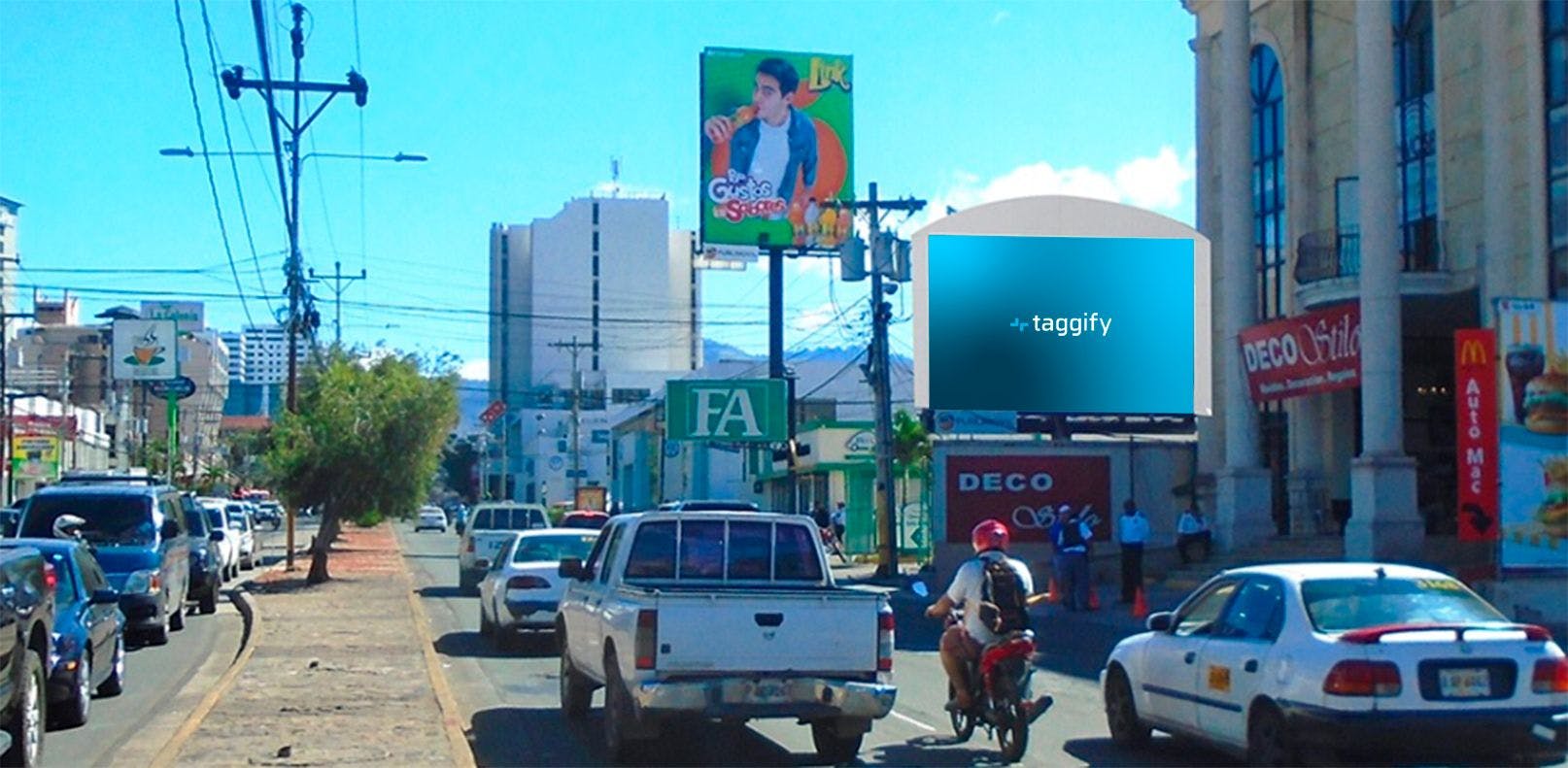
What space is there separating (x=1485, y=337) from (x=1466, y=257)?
7.63 meters

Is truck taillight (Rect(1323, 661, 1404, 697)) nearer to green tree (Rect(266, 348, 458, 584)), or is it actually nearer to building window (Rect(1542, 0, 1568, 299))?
building window (Rect(1542, 0, 1568, 299))

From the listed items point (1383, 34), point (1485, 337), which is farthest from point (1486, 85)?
point (1485, 337)

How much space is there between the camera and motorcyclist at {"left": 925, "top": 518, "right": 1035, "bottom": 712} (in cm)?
1273

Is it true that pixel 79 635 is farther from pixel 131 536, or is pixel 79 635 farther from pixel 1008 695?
pixel 131 536

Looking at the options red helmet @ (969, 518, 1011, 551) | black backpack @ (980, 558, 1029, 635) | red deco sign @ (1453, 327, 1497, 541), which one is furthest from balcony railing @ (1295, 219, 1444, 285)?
black backpack @ (980, 558, 1029, 635)

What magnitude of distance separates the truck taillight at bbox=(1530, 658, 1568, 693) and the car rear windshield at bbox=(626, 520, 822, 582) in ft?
16.7

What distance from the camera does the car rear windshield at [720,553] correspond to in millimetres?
13141

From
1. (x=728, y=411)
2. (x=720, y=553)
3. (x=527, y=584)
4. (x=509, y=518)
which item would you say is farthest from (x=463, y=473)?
(x=720, y=553)

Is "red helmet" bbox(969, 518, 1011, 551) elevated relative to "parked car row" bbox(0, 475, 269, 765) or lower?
elevated

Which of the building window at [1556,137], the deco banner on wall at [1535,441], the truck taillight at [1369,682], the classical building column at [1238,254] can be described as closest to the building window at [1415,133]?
the classical building column at [1238,254]

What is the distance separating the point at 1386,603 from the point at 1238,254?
26133 millimetres

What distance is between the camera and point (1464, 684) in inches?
405

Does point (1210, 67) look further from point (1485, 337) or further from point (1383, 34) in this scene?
point (1485, 337)

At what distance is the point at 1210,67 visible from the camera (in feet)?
134
